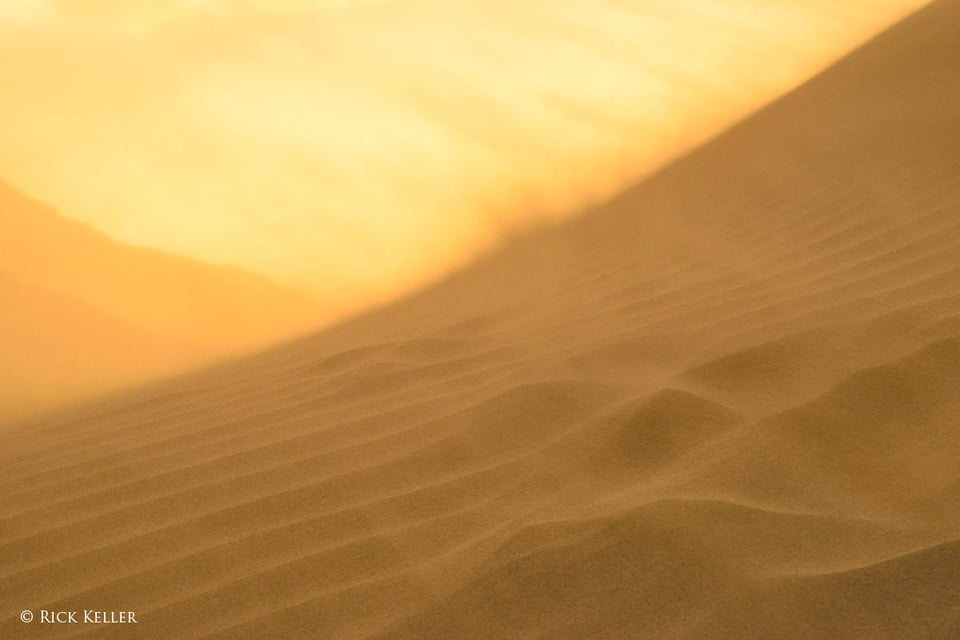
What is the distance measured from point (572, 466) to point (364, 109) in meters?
4.32

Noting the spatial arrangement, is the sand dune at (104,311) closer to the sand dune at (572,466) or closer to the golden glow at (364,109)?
the golden glow at (364,109)

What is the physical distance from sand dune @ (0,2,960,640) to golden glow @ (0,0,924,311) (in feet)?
4.65

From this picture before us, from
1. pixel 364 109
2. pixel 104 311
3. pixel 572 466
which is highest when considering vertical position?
pixel 364 109

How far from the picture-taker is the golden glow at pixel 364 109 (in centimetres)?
502

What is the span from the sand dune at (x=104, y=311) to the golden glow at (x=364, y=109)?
0.47 feet

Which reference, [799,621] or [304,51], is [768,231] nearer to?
[799,621]

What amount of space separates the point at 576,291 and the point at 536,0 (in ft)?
15.5

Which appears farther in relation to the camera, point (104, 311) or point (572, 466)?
point (104, 311)

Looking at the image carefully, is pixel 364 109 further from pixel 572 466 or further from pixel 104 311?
pixel 572 466

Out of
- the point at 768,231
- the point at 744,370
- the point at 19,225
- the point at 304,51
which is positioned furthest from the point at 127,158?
the point at 744,370

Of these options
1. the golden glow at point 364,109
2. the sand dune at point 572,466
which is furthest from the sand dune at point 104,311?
the sand dune at point 572,466

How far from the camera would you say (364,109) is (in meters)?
6.04

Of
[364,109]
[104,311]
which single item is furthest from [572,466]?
[364,109]

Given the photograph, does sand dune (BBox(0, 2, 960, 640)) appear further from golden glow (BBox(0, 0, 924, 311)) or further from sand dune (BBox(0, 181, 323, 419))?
golden glow (BBox(0, 0, 924, 311))
